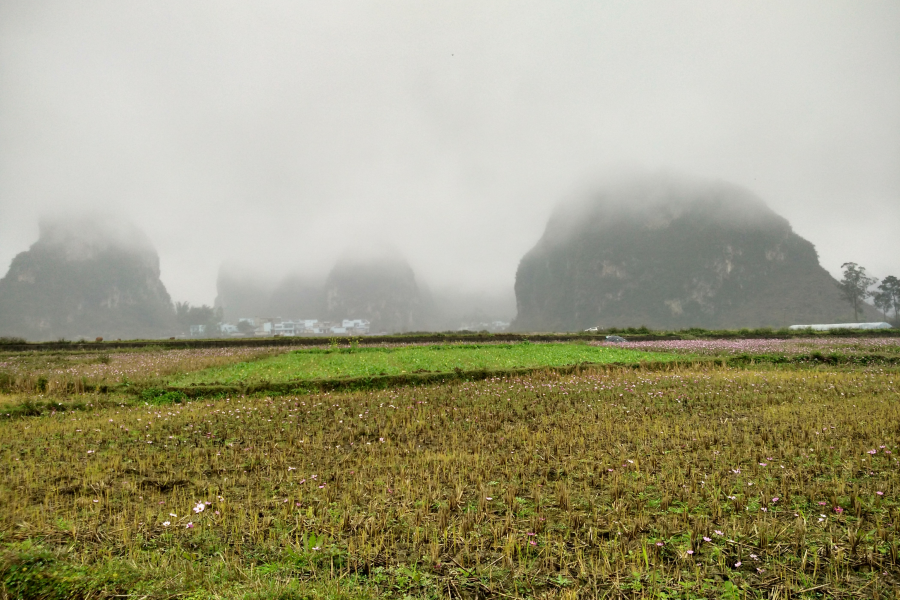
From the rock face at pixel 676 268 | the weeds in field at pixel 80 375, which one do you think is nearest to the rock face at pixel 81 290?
the weeds in field at pixel 80 375

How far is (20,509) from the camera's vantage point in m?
4.78

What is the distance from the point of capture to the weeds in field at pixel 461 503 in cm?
348

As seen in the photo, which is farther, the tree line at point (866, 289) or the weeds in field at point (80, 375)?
the tree line at point (866, 289)

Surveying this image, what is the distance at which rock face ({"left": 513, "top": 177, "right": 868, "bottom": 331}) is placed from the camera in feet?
357

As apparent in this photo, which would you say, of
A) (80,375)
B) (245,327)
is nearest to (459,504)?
(80,375)

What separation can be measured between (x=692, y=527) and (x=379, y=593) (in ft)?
10.9

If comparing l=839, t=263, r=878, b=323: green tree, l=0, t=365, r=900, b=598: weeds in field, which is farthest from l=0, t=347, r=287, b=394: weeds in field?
l=839, t=263, r=878, b=323: green tree

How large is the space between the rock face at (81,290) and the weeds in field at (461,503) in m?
160

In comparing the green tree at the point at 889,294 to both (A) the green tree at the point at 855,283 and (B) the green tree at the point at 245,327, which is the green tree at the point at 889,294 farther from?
(B) the green tree at the point at 245,327

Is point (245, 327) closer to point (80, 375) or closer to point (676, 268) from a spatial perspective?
point (80, 375)

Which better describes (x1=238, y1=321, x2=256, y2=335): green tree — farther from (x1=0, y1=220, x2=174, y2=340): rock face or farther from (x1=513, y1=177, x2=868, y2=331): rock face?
(x1=513, y1=177, x2=868, y2=331): rock face

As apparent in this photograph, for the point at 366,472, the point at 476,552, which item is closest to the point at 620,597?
the point at 476,552

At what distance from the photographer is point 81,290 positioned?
470ft

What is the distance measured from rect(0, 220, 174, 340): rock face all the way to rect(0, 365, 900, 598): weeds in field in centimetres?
16034
